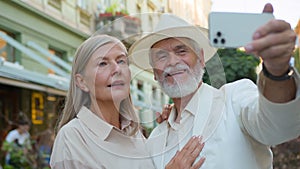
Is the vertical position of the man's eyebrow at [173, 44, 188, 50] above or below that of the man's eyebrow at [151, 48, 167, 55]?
above

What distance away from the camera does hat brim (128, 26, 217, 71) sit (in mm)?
912

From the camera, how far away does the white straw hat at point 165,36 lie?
0.91 meters

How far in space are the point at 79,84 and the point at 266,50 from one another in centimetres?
56

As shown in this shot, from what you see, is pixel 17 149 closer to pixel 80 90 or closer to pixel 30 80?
pixel 30 80

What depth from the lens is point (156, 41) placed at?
1006mm

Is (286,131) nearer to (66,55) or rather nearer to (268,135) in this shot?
(268,135)

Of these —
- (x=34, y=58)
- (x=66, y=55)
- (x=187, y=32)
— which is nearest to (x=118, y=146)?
(x=187, y=32)

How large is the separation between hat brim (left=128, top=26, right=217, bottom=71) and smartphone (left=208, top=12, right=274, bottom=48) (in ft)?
0.72

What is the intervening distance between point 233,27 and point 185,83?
37cm

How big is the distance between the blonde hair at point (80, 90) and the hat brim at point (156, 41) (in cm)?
3

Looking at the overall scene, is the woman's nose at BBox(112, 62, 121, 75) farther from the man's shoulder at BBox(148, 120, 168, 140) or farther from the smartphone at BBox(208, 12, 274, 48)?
the smartphone at BBox(208, 12, 274, 48)

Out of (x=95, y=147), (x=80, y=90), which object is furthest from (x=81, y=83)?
(x=95, y=147)

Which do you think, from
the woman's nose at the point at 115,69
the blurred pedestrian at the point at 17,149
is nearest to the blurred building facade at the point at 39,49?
the blurred pedestrian at the point at 17,149

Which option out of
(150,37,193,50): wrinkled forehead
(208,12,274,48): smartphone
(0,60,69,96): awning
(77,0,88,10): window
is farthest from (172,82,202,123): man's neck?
(77,0,88,10): window
